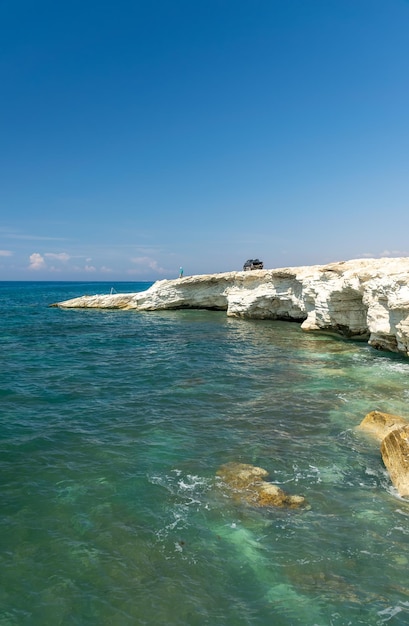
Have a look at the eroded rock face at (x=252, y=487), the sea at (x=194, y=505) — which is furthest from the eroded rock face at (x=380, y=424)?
the eroded rock face at (x=252, y=487)

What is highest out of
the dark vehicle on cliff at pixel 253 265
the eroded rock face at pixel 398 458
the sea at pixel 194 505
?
the dark vehicle on cliff at pixel 253 265

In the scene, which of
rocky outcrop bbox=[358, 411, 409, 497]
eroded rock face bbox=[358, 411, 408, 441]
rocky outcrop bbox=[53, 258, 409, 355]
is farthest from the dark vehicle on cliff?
rocky outcrop bbox=[358, 411, 409, 497]

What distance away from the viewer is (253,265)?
50.9 m

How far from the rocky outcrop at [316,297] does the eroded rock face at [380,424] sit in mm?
9689

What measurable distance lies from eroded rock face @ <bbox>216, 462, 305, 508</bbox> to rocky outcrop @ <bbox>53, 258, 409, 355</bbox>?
580 inches

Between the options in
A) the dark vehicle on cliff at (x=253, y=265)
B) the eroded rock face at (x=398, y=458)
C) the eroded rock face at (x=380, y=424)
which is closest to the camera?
the eroded rock face at (x=398, y=458)

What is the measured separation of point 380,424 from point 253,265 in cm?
3906

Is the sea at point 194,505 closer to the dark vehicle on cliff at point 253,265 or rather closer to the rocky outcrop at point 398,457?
the rocky outcrop at point 398,457

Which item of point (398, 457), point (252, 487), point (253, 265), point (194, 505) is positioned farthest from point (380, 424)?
point (253, 265)

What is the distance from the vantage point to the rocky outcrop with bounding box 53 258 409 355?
2322cm

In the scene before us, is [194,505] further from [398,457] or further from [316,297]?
[316,297]

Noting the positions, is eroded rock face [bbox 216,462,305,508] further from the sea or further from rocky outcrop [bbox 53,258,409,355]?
rocky outcrop [bbox 53,258,409,355]

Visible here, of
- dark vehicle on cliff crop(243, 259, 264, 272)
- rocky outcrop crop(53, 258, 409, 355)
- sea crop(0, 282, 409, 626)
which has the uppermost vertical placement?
dark vehicle on cliff crop(243, 259, 264, 272)

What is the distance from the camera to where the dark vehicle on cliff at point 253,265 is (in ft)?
166
